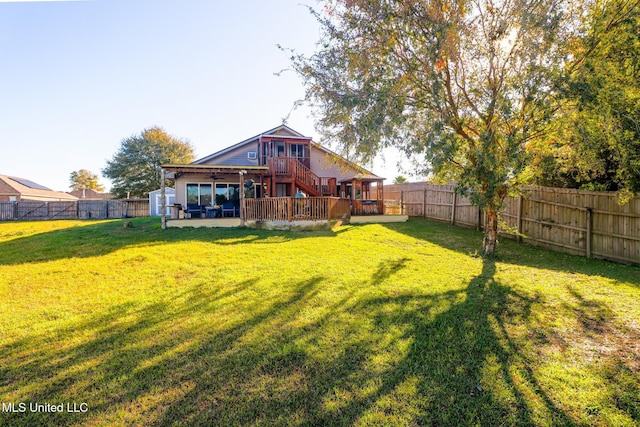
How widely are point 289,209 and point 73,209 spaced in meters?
23.0

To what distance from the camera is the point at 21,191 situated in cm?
2855

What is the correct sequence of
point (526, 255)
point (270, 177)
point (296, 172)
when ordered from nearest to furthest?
point (526, 255), point (296, 172), point (270, 177)

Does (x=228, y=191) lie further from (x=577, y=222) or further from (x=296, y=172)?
(x=577, y=222)

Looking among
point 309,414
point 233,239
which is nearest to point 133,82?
point 233,239

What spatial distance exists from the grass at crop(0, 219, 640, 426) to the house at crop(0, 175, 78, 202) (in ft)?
103

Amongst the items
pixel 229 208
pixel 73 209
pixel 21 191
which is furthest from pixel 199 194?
pixel 21 191

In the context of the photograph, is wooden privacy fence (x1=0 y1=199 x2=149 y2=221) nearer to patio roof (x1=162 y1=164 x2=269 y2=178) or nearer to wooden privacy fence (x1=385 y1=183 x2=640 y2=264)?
patio roof (x1=162 y1=164 x2=269 y2=178)

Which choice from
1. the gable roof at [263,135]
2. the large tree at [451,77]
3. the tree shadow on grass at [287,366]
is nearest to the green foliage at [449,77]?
the large tree at [451,77]

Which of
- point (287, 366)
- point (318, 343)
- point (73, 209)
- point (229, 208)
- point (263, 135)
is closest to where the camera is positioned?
point (287, 366)

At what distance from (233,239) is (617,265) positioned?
11047 millimetres

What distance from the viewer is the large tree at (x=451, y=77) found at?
5949 millimetres

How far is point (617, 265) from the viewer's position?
283 inches

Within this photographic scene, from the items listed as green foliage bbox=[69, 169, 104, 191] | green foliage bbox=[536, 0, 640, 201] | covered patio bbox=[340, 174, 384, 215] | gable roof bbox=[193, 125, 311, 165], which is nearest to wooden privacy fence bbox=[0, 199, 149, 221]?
gable roof bbox=[193, 125, 311, 165]

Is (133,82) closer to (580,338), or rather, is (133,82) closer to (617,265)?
(580,338)
